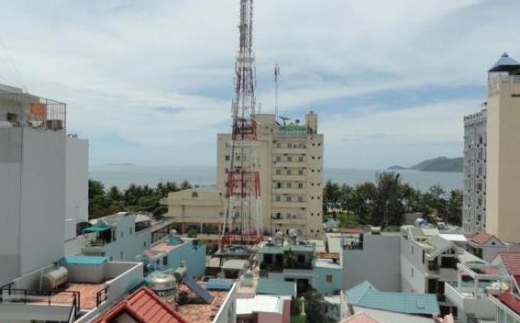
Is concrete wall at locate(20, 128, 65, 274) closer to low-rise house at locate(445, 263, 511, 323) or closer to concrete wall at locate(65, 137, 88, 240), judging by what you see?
low-rise house at locate(445, 263, 511, 323)

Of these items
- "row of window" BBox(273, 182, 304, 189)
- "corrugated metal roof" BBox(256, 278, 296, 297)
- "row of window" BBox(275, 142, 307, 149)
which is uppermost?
"row of window" BBox(275, 142, 307, 149)

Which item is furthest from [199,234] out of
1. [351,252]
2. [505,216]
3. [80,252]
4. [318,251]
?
[505,216]

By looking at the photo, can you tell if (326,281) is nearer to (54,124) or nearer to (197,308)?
(197,308)

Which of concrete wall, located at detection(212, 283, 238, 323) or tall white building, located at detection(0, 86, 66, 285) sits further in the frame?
tall white building, located at detection(0, 86, 66, 285)

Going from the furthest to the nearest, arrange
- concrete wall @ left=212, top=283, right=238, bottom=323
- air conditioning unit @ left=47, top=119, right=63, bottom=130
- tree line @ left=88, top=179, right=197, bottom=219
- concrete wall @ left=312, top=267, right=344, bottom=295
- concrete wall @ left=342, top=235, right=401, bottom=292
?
tree line @ left=88, top=179, right=197, bottom=219
concrete wall @ left=342, top=235, right=401, bottom=292
concrete wall @ left=312, top=267, right=344, bottom=295
air conditioning unit @ left=47, top=119, right=63, bottom=130
concrete wall @ left=212, top=283, right=238, bottom=323

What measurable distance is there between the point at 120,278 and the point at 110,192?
5424 centimetres

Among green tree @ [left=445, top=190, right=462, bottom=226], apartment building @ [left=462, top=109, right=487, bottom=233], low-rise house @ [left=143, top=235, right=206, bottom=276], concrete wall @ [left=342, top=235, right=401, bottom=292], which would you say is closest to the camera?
low-rise house @ [left=143, top=235, right=206, bottom=276]

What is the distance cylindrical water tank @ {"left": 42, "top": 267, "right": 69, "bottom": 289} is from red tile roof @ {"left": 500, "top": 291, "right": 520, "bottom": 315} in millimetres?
9685

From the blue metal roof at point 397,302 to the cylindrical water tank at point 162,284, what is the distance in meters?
10.6

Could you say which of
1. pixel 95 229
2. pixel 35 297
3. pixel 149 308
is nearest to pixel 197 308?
pixel 35 297

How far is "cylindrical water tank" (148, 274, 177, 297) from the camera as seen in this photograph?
10047mm

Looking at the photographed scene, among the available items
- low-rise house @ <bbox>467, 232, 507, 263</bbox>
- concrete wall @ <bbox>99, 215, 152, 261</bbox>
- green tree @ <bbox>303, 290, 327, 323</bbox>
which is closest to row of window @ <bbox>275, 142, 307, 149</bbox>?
concrete wall @ <bbox>99, 215, 152, 261</bbox>

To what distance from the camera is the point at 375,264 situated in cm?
2962

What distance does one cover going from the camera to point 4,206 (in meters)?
9.88
